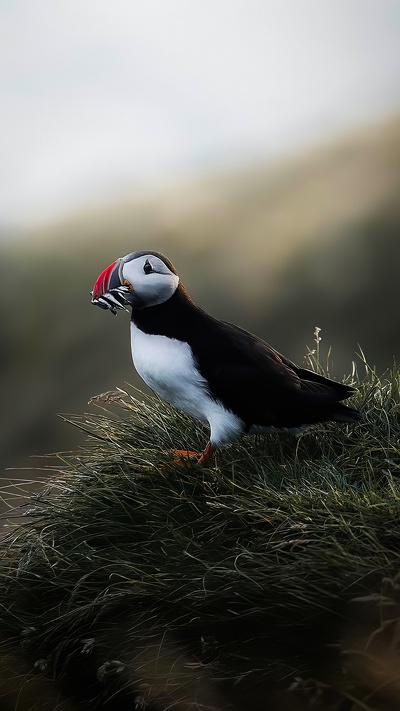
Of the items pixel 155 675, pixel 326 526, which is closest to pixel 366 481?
pixel 326 526

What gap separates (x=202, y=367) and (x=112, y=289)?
0.40 meters

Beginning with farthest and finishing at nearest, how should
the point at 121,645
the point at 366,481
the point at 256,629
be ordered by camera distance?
1. the point at 366,481
2. the point at 121,645
3. the point at 256,629

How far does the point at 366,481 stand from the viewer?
9.30ft

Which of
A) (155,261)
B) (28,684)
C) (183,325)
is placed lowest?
(28,684)

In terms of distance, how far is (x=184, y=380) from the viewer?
286cm

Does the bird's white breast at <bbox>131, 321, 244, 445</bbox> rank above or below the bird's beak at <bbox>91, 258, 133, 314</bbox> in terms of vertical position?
below

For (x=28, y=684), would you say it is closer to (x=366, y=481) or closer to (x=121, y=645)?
(x=121, y=645)

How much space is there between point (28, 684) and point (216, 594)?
0.72m

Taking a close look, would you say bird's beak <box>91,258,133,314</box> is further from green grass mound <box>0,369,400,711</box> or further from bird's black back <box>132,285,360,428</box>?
green grass mound <box>0,369,400,711</box>

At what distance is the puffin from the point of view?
112 inches

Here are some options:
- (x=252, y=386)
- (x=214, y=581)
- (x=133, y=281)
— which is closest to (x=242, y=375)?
(x=252, y=386)

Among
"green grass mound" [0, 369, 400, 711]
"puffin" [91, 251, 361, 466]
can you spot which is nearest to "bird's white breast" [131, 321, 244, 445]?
"puffin" [91, 251, 361, 466]

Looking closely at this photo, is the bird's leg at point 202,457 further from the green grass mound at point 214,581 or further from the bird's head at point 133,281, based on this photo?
the bird's head at point 133,281

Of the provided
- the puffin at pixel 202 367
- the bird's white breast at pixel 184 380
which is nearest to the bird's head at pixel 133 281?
the puffin at pixel 202 367
